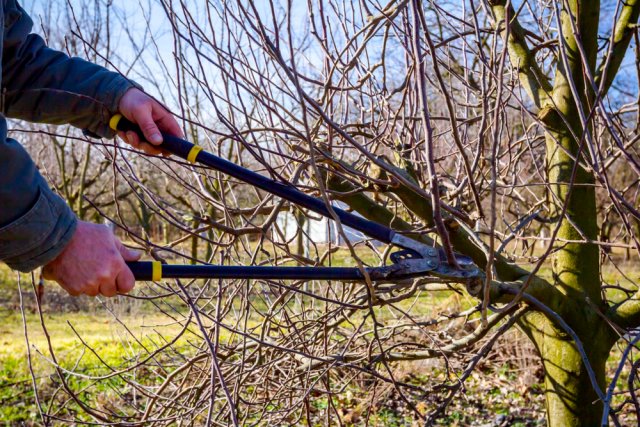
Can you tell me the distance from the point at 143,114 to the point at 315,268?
0.74 metres

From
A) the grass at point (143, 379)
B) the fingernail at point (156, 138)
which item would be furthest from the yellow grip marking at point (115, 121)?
the grass at point (143, 379)

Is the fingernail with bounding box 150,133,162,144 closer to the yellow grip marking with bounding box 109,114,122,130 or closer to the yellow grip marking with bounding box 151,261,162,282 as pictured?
the yellow grip marking with bounding box 109,114,122,130

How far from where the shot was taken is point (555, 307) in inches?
106

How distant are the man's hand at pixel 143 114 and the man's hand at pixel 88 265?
0.53 m

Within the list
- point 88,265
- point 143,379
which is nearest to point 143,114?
point 88,265

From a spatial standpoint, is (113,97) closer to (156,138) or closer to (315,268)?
(156,138)

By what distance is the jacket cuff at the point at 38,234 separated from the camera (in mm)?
1262

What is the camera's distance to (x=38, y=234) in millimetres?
1274

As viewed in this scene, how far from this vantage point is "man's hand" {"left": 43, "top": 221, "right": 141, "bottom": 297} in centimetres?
136

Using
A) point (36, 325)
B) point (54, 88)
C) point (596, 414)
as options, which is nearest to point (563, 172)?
point (596, 414)

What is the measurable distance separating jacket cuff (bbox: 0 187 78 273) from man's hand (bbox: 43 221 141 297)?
32mm

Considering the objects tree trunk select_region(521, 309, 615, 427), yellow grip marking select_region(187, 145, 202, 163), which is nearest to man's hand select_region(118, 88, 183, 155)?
yellow grip marking select_region(187, 145, 202, 163)

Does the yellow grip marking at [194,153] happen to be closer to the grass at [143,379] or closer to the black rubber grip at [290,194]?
the black rubber grip at [290,194]

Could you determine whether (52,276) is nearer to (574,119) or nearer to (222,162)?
(222,162)
